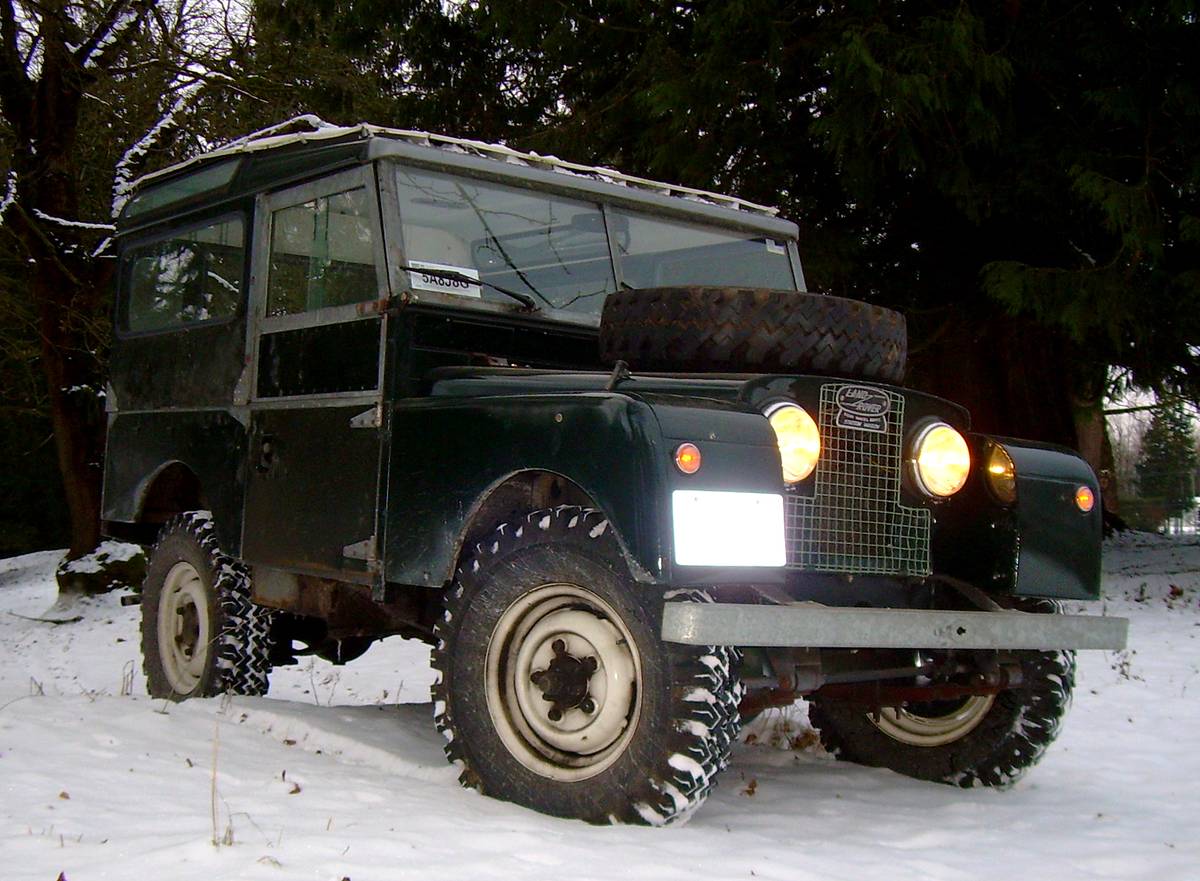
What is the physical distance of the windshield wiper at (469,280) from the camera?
5.24 metres

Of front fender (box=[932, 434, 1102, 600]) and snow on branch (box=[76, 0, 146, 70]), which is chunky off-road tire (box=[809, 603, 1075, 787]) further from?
snow on branch (box=[76, 0, 146, 70])

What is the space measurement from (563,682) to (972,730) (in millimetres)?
2101

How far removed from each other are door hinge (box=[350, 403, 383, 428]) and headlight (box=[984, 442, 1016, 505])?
2.38 metres

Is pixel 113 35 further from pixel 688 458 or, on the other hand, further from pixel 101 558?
pixel 688 458

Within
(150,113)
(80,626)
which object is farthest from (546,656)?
(150,113)

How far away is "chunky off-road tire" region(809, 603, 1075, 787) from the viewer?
17.4 ft

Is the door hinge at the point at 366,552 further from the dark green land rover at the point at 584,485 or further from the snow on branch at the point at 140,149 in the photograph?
the snow on branch at the point at 140,149

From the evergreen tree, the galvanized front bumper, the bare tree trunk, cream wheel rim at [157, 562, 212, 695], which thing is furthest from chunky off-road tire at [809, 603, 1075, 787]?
the evergreen tree

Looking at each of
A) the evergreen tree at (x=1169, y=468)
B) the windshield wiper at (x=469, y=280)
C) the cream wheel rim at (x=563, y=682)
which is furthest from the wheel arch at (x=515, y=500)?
the evergreen tree at (x=1169, y=468)

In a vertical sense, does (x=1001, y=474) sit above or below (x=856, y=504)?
above

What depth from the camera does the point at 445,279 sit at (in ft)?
17.3

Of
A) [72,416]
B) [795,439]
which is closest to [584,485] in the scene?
[795,439]

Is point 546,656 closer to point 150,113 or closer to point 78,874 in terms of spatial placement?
point 78,874

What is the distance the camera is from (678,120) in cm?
1062
